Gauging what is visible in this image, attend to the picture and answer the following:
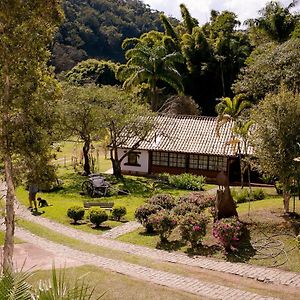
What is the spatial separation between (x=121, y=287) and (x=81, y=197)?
48.6ft

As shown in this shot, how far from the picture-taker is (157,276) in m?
13.8

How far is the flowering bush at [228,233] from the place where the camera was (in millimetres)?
16047

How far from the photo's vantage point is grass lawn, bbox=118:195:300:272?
15406 mm

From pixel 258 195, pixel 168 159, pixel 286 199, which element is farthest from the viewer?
pixel 168 159

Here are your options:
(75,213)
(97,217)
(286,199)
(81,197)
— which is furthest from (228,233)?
(81,197)

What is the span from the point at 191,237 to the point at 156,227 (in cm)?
141

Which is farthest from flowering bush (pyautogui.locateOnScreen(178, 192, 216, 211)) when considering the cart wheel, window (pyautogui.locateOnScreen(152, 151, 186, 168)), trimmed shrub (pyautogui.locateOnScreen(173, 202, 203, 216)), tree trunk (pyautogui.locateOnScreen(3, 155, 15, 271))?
window (pyautogui.locateOnScreen(152, 151, 186, 168))

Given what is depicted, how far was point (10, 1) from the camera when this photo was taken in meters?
11.0

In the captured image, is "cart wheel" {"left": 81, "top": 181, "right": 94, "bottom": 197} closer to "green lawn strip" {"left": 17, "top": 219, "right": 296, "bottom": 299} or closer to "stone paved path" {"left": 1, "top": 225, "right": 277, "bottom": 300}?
"green lawn strip" {"left": 17, "top": 219, "right": 296, "bottom": 299}

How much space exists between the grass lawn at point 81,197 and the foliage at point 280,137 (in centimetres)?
637

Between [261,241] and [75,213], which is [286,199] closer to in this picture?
[261,241]

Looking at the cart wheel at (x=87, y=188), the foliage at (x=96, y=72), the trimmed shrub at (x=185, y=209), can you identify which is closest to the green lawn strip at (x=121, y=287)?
the trimmed shrub at (x=185, y=209)

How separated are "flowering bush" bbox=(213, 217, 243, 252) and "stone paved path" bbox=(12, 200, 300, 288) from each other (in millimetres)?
772

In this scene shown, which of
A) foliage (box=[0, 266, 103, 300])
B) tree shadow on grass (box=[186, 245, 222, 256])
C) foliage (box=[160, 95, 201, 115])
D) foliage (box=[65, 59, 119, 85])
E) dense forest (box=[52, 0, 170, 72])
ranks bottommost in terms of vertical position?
tree shadow on grass (box=[186, 245, 222, 256])
